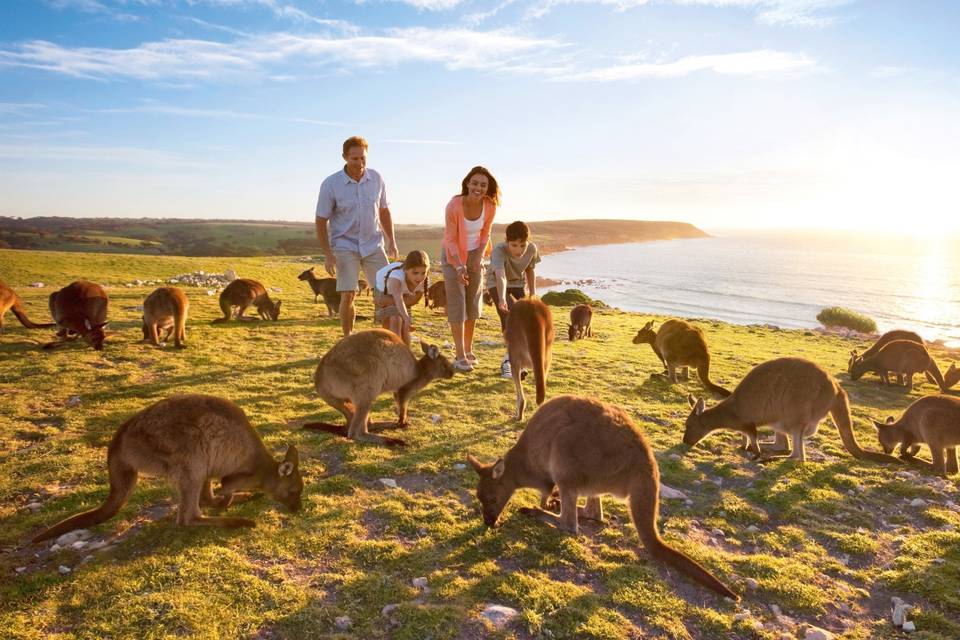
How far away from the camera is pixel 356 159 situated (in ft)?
26.2

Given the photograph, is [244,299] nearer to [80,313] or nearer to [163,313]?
[163,313]

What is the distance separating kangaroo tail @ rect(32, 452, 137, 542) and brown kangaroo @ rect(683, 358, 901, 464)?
590 centimetres

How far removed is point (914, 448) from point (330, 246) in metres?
9.17

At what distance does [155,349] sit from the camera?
9.24m

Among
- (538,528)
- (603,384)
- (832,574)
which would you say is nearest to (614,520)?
(538,528)

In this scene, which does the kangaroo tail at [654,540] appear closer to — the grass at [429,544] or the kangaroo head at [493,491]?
the grass at [429,544]

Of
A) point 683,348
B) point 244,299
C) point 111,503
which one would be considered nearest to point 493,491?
point 111,503

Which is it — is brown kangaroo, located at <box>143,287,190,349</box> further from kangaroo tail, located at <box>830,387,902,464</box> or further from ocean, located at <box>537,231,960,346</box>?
ocean, located at <box>537,231,960,346</box>

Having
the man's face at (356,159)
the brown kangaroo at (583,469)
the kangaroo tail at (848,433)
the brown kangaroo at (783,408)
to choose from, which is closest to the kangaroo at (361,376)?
the brown kangaroo at (583,469)

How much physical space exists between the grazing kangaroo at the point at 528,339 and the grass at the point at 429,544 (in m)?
0.75

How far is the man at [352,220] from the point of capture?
8.09 meters

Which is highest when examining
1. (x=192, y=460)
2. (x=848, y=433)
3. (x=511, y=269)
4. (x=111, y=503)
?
(x=511, y=269)

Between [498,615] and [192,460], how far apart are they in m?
2.53

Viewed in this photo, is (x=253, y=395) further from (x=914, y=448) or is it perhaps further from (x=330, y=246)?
(x=914, y=448)
